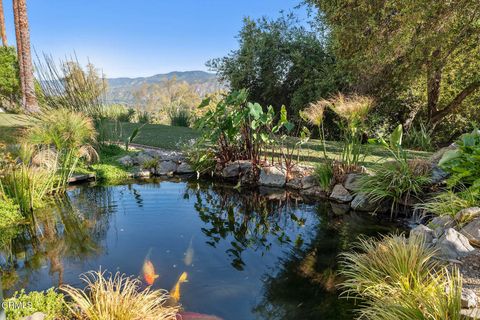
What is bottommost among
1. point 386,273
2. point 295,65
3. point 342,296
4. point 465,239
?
point 342,296

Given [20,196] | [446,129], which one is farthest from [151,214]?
[446,129]

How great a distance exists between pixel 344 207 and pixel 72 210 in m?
4.68

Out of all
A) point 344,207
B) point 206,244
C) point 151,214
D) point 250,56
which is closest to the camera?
point 206,244

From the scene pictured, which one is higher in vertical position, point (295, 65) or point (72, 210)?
point (295, 65)

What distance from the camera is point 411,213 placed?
5277 mm

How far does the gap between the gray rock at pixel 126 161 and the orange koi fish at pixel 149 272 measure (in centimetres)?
493

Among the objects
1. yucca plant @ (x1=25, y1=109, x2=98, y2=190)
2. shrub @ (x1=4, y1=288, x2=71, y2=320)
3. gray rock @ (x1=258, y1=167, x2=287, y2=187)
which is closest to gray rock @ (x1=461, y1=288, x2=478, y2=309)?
shrub @ (x1=4, y1=288, x2=71, y2=320)

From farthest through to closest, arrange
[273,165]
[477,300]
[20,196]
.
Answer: [273,165]
[20,196]
[477,300]

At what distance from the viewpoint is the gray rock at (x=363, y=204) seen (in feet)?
18.4

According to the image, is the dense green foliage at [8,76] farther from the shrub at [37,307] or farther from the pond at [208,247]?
the shrub at [37,307]

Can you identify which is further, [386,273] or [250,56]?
[250,56]

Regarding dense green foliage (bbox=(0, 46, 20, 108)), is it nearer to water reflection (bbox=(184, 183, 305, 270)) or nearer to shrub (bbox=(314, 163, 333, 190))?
water reflection (bbox=(184, 183, 305, 270))

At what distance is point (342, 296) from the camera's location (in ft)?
10.3

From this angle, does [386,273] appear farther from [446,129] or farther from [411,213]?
[446,129]
